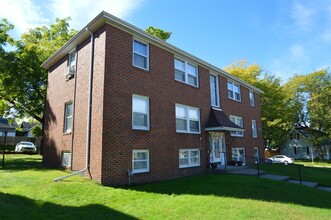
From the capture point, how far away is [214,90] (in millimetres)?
17781

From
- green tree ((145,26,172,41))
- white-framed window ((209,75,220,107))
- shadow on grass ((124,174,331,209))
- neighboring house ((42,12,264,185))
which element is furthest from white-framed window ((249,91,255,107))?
shadow on grass ((124,174,331,209))

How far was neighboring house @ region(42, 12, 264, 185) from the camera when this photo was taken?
10289mm

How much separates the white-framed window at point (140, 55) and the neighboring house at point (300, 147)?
41037 mm

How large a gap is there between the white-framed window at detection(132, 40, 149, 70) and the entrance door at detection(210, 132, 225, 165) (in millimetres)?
6741

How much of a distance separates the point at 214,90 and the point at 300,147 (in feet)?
123

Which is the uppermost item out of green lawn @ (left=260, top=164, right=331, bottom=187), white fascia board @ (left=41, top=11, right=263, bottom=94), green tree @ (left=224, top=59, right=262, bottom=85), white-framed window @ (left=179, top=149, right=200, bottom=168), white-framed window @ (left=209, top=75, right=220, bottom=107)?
green tree @ (left=224, top=59, right=262, bottom=85)

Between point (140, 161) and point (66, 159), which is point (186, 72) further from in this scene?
point (66, 159)

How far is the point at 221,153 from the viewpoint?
16859mm

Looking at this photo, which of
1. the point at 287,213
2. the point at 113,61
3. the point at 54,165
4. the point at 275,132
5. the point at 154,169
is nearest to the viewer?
the point at 287,213

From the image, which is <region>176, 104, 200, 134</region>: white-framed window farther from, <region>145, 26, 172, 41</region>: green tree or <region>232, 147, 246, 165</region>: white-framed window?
<region>145, 26, 172, 41</region>: green tree

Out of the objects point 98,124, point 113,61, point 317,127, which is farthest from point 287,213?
point 317,127

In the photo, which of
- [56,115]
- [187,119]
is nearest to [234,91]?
[187,119]

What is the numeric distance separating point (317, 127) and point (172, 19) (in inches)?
1396

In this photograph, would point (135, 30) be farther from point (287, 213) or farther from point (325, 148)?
point (325, 148)
